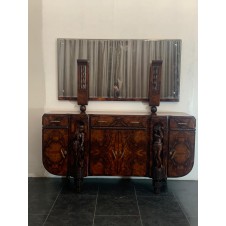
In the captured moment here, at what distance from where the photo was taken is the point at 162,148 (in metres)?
2.91

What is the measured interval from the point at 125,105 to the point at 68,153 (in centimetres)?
88

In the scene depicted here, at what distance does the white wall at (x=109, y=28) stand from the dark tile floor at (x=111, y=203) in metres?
0.87

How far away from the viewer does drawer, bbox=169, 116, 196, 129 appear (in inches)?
114

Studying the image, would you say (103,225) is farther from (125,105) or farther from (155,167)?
(125,105)

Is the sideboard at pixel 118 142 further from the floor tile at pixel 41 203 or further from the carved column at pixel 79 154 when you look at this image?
the floor tile at pixel 41 203

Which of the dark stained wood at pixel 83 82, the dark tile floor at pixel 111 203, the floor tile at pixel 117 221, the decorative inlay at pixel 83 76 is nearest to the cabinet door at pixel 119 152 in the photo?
the dark tile floor at pixel 111 203

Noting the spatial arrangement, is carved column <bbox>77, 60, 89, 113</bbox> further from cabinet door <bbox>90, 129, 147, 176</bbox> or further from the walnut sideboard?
cabinet door <bbox>90, 129, 147, 176</bbox>

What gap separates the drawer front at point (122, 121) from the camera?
291cm

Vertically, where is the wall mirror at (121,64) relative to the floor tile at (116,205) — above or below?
above

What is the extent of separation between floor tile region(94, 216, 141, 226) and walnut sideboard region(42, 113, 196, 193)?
63cm

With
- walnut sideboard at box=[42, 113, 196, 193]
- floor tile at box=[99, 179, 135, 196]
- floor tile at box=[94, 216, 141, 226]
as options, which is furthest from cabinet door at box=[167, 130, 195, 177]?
floor tile at box=[94, 216, 141, 226]

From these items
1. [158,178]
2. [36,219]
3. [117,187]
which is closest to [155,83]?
[158,178]

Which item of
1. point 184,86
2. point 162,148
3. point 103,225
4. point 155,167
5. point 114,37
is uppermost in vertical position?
point 114,37
